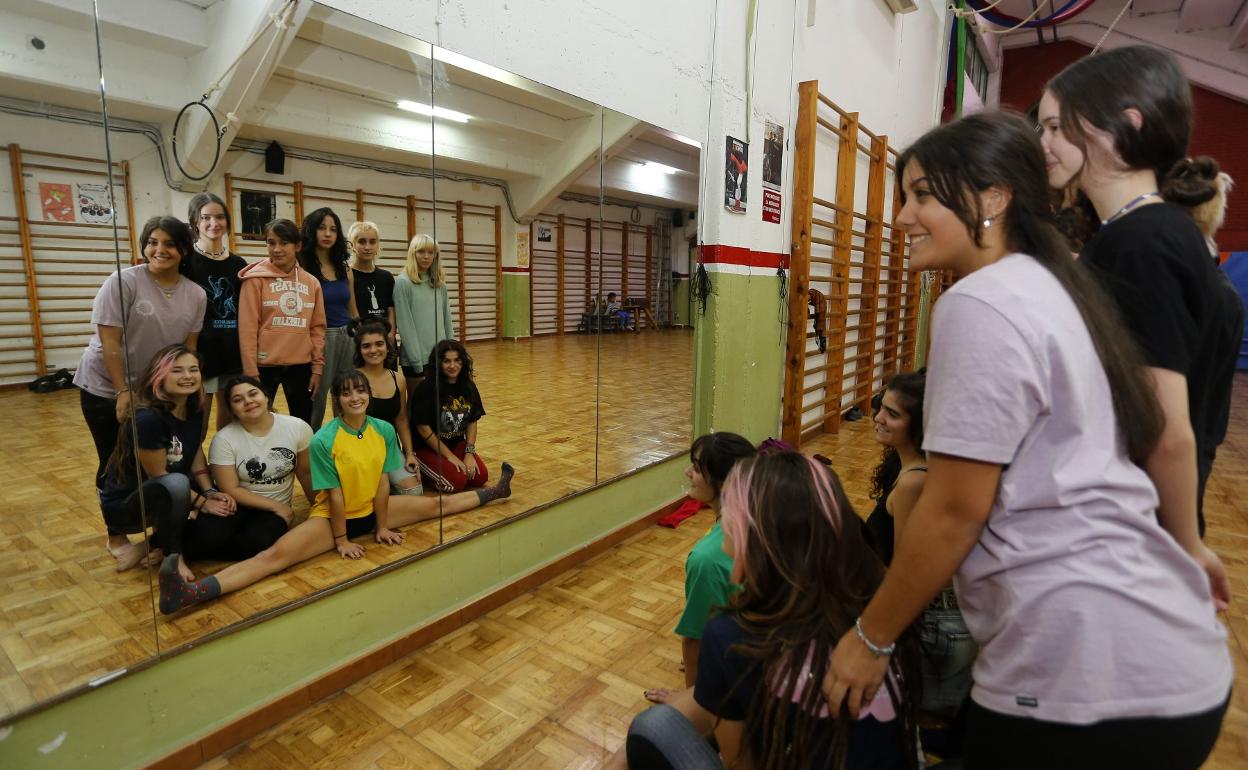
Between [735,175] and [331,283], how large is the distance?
216 centimetres

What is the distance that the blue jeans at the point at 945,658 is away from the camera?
1.53 metres

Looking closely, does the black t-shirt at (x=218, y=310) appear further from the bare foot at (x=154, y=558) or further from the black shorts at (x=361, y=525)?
the black shorts at (x=361, y=525)

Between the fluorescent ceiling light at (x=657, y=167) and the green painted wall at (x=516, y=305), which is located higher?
the fluorescent ceiling light at (x=657, y=167)

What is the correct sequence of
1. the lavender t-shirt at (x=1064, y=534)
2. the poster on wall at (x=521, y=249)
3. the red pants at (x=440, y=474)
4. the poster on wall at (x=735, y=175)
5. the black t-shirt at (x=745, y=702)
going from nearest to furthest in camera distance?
1. the lavender t-shirt at (x=1064, y=534)
2. the black t-shirt at (x=745, y=702)
3. the red pants at (x=440, y=474)
4. the poster on wall at (x=521, y=249)
5. the poster on wall at (x=735, y=175)

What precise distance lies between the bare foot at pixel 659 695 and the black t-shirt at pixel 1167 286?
1.39m

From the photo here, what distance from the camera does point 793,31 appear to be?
3850mm

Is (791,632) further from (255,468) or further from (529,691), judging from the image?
(255,468)

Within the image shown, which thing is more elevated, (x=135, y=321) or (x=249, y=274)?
(x=249, y=274)

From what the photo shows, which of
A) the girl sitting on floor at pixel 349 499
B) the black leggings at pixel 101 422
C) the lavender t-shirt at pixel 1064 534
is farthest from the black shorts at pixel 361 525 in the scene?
the lavender t-shirt at pixel 1064 534

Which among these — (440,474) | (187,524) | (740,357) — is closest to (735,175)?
(740,357)

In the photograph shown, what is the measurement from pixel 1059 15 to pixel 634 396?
6.17 meters

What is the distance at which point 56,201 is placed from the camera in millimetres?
1407

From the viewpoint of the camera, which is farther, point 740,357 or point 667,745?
point 740,357

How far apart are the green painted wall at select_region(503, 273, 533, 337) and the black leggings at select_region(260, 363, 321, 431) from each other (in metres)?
1.12
